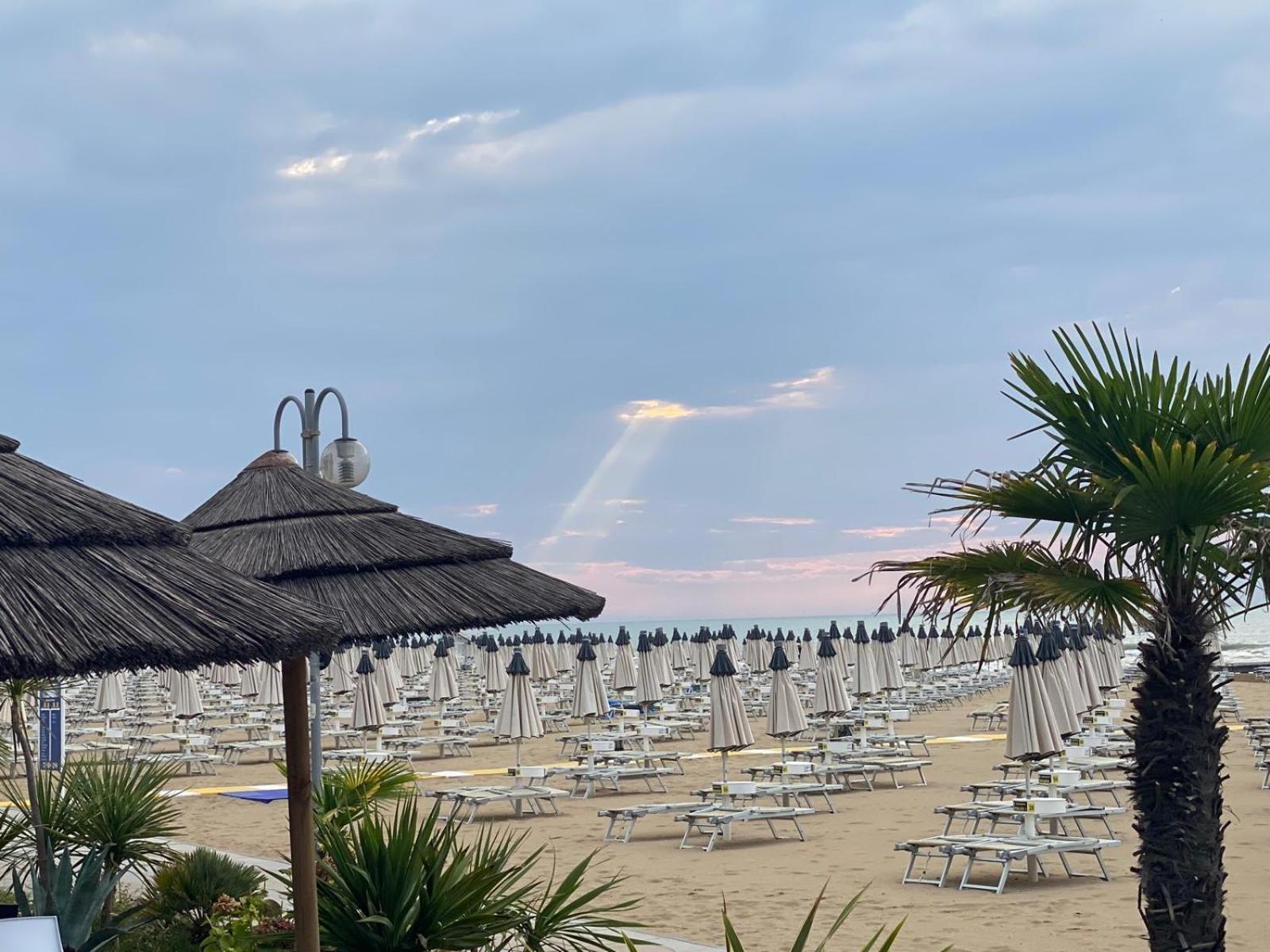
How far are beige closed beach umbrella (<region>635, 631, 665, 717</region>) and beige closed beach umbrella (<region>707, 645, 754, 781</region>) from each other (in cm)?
1131

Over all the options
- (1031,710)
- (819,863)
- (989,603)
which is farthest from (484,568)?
(1031,710)

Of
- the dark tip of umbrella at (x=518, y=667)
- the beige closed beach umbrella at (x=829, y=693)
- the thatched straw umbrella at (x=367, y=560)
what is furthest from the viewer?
the beige closed beach umbrella at (x=829, y=693)

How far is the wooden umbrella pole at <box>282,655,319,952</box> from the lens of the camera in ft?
18.7

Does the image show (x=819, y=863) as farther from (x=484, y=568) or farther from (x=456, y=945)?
(x=456, y=945)

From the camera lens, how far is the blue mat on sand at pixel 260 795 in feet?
60.7

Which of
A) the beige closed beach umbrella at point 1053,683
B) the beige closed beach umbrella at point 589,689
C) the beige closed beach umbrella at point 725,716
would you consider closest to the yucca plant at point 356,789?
the beige closed beach umbrella at point 1053,683

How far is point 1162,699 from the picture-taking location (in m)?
6.07

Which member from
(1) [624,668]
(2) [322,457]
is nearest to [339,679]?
(1) [624,668]

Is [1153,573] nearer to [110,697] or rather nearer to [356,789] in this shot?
[356,789]

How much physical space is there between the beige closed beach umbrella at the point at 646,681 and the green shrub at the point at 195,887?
20.1m

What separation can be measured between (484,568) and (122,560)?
2.93 metres

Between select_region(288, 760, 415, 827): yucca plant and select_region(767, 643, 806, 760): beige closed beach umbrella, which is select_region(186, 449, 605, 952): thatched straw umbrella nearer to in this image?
select_region(288, 760, 415, 827): yucca plant

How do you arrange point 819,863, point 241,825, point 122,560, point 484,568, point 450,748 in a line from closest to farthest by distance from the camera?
point 122,560 → point 484,568 → point 819,863 → point 241,825 → point 450,748

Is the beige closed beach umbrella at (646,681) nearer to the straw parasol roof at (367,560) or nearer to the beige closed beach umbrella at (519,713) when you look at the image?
the beige closed beach umbrella at (519,713)
